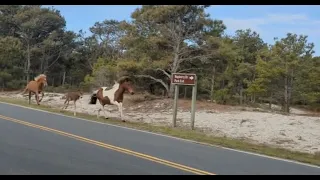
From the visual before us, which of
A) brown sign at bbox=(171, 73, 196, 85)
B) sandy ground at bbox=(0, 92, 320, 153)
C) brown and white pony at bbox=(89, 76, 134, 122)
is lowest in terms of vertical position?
sandy ground at bbox=(0, 92, 320, 153)

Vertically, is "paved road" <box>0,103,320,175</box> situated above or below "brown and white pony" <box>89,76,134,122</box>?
below

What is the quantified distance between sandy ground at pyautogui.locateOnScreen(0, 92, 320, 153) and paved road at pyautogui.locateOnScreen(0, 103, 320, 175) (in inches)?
196

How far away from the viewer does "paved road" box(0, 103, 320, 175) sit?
7.69 metres

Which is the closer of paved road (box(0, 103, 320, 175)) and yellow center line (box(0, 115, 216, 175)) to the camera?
paved road (box(0, 103, 320, 175))

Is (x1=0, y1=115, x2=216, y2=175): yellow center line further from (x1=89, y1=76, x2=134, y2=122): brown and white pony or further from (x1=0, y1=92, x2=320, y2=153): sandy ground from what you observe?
(x1=0, y1=92, x2=320, y2=153): sandy ground

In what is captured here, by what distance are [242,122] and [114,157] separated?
12.8 meters

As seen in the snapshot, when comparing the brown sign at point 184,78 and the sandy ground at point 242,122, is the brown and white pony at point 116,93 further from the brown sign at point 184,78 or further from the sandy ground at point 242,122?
the brown sign at point 184,78

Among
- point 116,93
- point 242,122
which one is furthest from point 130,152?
point 242,122

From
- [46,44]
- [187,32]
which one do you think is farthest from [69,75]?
[187,32]

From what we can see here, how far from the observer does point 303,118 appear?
2116cm

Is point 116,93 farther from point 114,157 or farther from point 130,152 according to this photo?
point 114,157

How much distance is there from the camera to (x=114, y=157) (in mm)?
8945

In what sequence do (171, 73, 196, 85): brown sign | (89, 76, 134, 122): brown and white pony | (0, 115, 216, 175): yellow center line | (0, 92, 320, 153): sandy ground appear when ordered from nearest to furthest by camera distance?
1. (0, 115, 216, 175): yellow center line
2. (0, 92, 320, 153): sandy ground
3. (171, 73, 196, 85): brown sign
4. (89, 76, 134, 122): brown and white pony

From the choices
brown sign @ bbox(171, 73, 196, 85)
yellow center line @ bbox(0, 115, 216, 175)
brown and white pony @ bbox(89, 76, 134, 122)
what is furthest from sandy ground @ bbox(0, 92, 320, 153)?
yellow center line @ bbox(0, 115, 216, 175)
